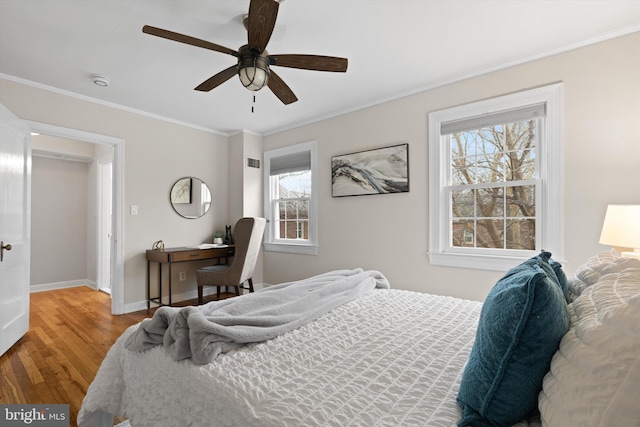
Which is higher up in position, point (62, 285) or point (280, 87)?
point (280, 87)

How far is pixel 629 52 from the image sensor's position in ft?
7.48

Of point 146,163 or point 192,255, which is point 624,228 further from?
point 146,163

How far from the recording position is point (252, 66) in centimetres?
202

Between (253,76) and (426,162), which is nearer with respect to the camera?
(253,76)

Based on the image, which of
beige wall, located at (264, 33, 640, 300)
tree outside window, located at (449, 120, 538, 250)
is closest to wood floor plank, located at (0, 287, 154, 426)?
beige wall, located at (264, 33, 640, 300)

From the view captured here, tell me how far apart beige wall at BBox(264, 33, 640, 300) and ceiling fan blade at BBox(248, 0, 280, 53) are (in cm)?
197

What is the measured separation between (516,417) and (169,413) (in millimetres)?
1155

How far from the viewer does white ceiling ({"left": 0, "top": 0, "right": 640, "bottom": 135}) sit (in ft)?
6.76

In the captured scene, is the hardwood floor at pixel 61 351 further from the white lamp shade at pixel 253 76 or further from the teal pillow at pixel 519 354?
the white lamp shade at pixel 253 76

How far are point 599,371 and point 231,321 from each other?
126 cm

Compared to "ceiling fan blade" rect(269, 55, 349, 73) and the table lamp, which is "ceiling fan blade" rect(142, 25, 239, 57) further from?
the table lamp

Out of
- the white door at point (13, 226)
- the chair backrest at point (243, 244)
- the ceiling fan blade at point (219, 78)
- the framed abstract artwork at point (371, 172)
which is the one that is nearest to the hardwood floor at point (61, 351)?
the white door at point (13, 226)

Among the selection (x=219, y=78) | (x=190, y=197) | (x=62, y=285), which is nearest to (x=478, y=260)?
(x=219, y=78)

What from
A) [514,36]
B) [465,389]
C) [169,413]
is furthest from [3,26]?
[514,36]
